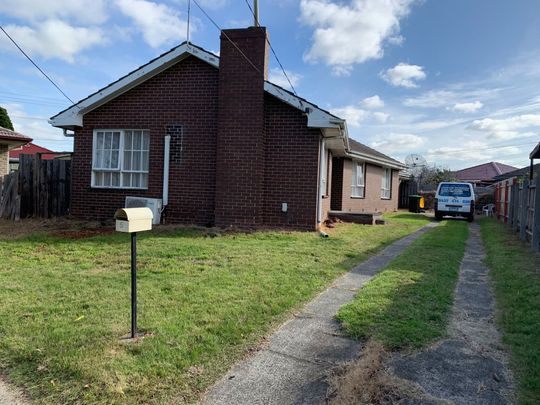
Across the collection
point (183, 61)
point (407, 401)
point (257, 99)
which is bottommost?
point (407, 401)

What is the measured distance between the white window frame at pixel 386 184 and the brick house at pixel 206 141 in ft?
33.3

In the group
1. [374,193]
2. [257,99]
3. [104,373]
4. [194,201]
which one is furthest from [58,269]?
[374,193]

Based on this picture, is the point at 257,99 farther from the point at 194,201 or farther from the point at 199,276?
the point at 199,276

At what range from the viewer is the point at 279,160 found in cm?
1116

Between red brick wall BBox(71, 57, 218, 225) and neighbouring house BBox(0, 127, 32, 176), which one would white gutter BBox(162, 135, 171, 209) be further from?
neighbouring house BBox(0, 127, 32, 176)

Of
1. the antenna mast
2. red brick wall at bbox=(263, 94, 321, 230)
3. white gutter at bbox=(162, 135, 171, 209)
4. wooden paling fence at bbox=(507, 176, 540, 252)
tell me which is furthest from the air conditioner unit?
wooden paling fence at bbox=(507, 176, 540, 252)

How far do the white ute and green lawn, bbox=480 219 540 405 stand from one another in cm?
1072

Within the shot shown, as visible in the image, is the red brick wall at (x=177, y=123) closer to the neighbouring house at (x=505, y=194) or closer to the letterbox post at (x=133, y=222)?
the letterbox post at (x=133, y=222)

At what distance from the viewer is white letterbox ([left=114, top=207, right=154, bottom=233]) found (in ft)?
12.0

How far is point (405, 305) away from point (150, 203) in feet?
27.0

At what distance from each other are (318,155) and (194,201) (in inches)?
139

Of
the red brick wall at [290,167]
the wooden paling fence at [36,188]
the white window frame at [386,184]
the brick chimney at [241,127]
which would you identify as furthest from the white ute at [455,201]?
the wooden paling fence at [36,188]

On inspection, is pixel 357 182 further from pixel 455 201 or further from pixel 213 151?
pixel 213 151

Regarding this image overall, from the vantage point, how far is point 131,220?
3693 mm
